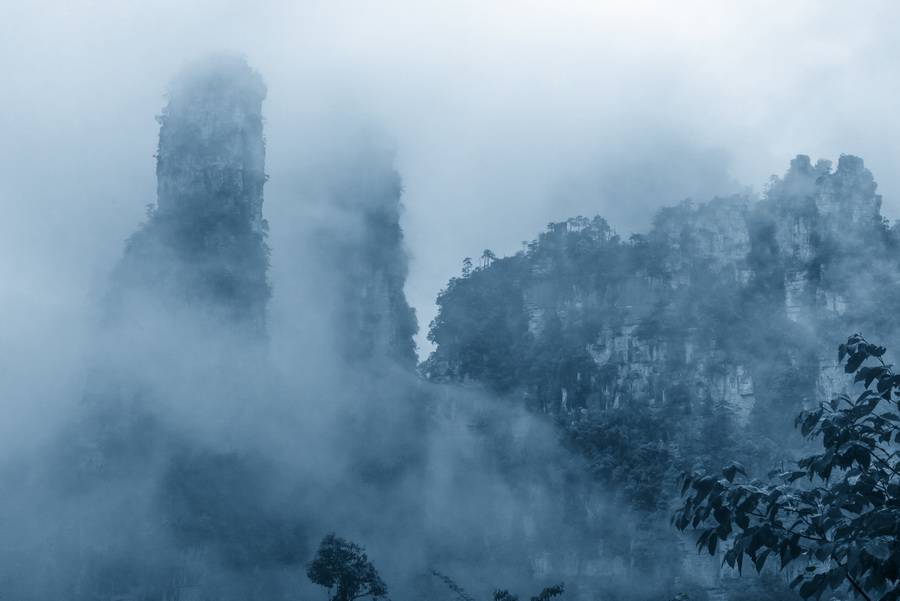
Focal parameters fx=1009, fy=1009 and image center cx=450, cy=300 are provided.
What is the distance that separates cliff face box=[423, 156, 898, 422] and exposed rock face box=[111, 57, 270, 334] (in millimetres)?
11407

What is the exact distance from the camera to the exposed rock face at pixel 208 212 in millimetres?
45156

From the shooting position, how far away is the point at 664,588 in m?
36.9

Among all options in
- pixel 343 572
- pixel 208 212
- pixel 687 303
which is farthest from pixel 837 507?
pixel 687 303

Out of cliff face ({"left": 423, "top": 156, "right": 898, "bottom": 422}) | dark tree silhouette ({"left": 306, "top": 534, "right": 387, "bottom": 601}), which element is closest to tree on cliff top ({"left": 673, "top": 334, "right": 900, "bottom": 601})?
dark tree silhouette ({"left": 306, "top": 534, "right": 387, "bottom": 601})

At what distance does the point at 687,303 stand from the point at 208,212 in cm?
2304

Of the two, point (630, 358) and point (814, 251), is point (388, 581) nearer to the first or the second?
point (630, 358)

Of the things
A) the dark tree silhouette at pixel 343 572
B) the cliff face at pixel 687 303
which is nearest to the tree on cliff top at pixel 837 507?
the dark tree silhouette at pixel 343 572

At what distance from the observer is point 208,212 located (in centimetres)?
4622

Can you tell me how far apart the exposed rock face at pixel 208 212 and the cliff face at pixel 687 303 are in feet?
37.4

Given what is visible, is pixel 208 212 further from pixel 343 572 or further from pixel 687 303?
pixel 343 572

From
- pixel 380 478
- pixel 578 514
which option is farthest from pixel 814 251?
pixel 380 478

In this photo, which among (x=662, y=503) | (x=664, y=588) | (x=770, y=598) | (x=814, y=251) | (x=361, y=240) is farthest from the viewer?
(x=361, y=240)

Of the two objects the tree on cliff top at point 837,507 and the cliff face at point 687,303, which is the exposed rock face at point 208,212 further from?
the tree on cliff top at point 837,507

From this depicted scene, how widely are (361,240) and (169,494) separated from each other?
19797mm
